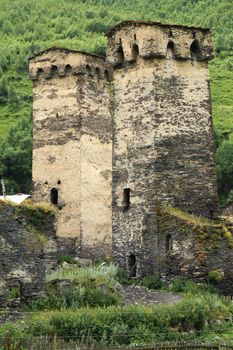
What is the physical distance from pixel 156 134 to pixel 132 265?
4.18 m

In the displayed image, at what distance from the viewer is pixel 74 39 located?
78875 mm

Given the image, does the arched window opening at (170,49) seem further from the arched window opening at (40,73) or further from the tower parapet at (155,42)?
the arched window opening at (40,73)

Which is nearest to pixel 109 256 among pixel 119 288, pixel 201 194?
pixel 201 194

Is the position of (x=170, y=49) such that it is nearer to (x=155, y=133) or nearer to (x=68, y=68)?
(x=155, y=133)

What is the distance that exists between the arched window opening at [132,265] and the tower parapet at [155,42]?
6.31 meters

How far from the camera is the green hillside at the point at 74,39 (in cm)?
5341

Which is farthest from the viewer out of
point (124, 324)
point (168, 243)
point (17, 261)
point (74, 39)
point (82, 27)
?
point (82, 27)

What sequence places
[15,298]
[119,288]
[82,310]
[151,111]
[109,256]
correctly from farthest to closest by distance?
[109,256] < [151,111] < [119,288] < [15,298] < [82,310]

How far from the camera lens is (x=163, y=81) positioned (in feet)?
95.2

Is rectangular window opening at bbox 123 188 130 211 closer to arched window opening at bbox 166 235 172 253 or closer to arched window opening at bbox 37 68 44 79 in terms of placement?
arched window opening at bbox 166 235 172 253

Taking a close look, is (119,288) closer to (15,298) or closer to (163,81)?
(15,298)

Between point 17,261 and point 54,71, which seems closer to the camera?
point 17,261

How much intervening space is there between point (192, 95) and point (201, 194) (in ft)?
10.6

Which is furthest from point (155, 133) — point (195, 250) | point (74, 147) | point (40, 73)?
point (40, 73)
